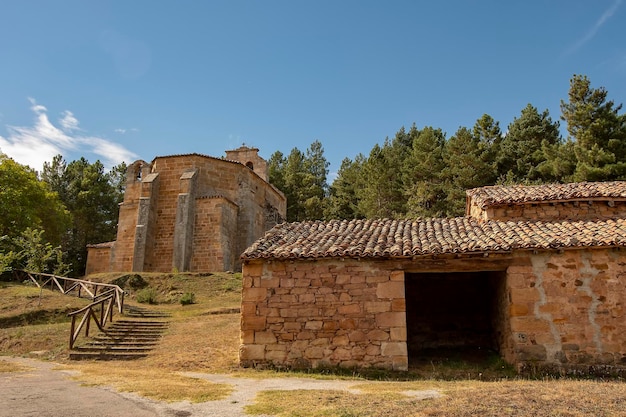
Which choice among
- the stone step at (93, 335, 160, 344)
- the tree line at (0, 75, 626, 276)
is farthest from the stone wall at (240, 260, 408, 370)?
the tree line at (0, 75, 626, 276)

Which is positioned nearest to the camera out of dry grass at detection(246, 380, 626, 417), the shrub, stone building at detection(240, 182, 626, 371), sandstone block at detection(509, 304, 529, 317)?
dry grass at detection(246, 380, 626, 417)

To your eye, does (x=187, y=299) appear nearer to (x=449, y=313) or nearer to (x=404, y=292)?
(x=449, y=313)

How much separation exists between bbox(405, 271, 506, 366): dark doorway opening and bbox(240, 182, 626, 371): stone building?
5.12 feet

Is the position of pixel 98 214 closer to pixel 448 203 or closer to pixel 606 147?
pixel 448 203

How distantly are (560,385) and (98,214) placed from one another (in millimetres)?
45824

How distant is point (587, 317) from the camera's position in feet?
31.3

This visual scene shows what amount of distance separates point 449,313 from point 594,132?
1925cm

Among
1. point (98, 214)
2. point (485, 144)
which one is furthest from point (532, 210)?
point (98, 214)

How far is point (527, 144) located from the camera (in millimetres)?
34562

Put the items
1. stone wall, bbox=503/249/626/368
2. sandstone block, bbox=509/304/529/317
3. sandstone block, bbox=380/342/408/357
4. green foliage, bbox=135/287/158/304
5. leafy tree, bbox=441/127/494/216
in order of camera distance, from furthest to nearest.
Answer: leafy tree, bbox=441/127/494/216, green foliage, bbox=135/287/158/304, sandstone block, bbox=380/342/408/357, sandstone block, bbox=509/304/529/317, stone wall, bbox=503/249/626/368

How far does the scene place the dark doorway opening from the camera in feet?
43.4

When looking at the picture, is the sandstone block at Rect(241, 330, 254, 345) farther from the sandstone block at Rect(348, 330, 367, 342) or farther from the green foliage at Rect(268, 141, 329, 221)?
the green foliage at Rect(268, 141, 329, 221)

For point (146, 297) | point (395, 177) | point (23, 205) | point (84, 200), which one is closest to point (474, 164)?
point (395, 177)

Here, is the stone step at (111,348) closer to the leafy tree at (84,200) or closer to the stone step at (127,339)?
the stone step at (127,339)
